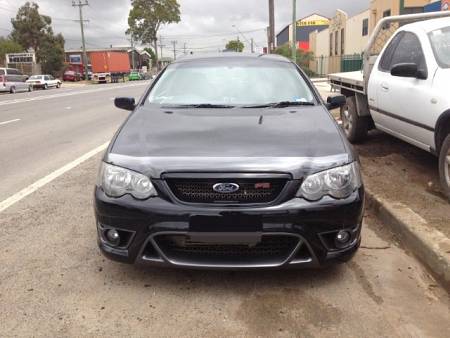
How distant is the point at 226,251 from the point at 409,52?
4.01 m

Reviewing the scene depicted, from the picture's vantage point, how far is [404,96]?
18.7 feet

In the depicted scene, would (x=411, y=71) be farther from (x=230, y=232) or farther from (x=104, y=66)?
(x=104, y=66)

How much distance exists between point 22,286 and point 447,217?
351 cm

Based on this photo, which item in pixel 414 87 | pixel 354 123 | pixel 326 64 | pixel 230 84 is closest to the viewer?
pixel 230 84

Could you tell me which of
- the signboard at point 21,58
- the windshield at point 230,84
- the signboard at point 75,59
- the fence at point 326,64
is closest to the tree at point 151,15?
the signboard at point 75,59

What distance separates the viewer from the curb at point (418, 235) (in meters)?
3.65

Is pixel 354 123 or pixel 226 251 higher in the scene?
pixel 354 123

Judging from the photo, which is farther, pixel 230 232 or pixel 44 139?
pixel 44 139

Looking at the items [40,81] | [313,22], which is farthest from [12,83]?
[313,22]

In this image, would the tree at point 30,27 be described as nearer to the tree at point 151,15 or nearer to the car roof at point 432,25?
the tree at point 151,15

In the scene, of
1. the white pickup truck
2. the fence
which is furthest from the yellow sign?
the white pickup truck

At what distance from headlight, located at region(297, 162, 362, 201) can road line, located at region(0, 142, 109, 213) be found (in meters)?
3.56

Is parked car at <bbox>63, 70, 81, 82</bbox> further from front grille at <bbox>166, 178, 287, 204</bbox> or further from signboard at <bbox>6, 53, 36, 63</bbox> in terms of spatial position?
front grille at <bbox>166, 178, 287, 204</bbox>

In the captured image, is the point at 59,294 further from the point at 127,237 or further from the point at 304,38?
the point at 304,38
